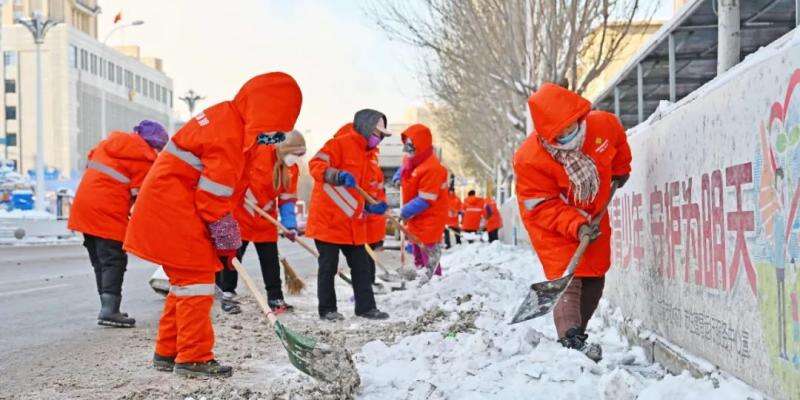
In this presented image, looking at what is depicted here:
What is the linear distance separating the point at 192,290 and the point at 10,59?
8486cm

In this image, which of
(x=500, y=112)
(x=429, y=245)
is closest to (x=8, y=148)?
(x=500, y=112)

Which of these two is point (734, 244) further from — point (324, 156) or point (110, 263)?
point (110, 263)

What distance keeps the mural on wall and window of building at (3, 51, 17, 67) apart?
85006 millimetres

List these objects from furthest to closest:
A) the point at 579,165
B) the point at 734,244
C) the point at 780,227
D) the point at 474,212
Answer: the point at 474,212, the point at 579,165, the point at 734,244, the point at 780,227

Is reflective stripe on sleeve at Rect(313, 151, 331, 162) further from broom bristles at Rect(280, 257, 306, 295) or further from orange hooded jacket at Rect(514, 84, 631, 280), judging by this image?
orange hooded jacket at Rect(514, 84, 631, 280)

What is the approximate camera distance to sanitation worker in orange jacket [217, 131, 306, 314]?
902 centimetres

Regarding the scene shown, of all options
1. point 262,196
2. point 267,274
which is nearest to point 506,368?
point 267,274

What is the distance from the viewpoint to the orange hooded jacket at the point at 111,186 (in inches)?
301

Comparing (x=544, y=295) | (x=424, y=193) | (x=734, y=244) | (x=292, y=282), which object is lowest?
(x=292, y=282)

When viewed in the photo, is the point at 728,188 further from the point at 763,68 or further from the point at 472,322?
the point at 472,322

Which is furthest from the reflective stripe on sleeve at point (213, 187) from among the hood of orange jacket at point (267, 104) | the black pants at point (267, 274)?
the black pants at point (267, 274)

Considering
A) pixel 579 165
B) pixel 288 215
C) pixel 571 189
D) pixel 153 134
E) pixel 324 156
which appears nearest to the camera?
pixel 579 165

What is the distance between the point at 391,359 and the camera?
18.6ft

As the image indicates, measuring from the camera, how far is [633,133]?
7.00 metres
